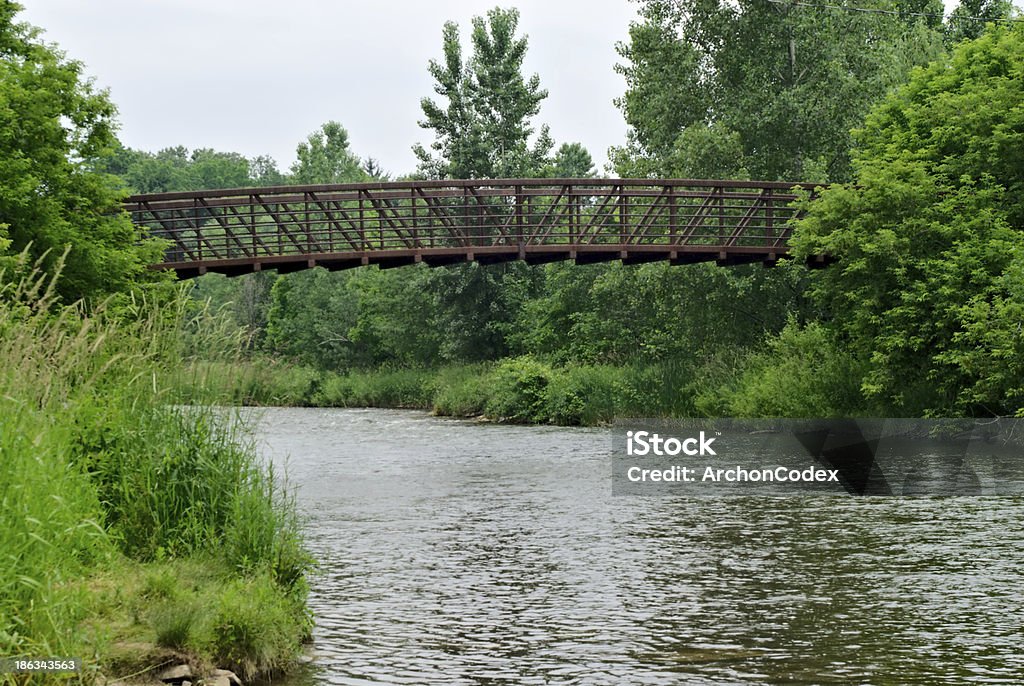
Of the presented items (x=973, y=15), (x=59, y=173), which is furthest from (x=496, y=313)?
(x=59, y=173)

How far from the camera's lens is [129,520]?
9836mm

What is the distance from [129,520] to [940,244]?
23811 millimetres

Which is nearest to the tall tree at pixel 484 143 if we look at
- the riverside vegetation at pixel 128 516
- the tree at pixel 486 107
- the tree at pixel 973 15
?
the tree at pixel 486 107

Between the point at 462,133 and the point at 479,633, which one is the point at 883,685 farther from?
the point at 462,133

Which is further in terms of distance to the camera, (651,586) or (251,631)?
(651,586)

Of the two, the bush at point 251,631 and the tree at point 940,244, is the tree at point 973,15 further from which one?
the bush at point 251,631

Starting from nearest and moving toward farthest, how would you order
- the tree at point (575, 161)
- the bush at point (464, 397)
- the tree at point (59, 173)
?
the tree at point (59, 173) → the bush at point (464, 397) → the tree at point (575, 161)

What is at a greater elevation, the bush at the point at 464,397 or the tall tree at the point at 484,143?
the tall tree at the point at 484,143

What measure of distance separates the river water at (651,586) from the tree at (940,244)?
8791mm

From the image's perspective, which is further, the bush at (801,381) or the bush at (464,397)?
the bush at (464,397)

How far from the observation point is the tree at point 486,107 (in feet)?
190

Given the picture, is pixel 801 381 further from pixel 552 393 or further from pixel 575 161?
pixel 575 161

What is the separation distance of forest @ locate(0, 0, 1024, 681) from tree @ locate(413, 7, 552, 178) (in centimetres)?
14

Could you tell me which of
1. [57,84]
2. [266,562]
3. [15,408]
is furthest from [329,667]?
[57,84]
